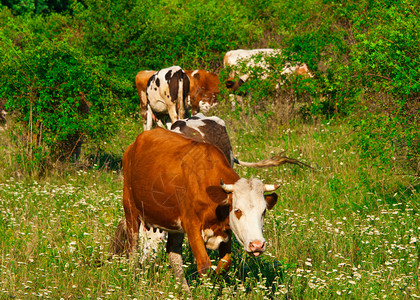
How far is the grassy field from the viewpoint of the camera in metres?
5.63

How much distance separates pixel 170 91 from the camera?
14.5m

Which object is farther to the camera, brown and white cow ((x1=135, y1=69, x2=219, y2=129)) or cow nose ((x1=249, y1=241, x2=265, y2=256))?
brown and white cow ((x1=135, y1=69, x2=219, y2=129))

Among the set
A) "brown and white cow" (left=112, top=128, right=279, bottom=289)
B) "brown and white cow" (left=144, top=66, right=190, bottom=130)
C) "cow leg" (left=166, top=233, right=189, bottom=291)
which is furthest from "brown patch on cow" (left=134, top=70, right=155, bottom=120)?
"cow leg" (left=166, top=233, right=189, bottom=291)

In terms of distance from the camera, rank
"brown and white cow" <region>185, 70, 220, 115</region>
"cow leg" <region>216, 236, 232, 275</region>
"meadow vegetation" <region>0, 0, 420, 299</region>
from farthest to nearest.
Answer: "brown and white cow" <region>185, 70, 220, 115</region> → "meadow vegetation" <region>0, 0, 420, 299</region> → "cow leg" <region>216, 236, 232, 275</region>

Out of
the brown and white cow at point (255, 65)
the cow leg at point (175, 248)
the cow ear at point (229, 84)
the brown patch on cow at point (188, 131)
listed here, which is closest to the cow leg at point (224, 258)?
the cow leg at point (175, 248)

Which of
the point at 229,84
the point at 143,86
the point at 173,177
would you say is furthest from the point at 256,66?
the point at 173,177

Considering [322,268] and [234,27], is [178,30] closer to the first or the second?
[234,27]

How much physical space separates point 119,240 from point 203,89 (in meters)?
11.0

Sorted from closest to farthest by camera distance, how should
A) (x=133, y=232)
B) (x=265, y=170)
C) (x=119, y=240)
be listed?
1. (x=133, y=232)
2. (x=119, y=240)
3. (x=265, y=170)

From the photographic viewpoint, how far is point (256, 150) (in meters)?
11.9

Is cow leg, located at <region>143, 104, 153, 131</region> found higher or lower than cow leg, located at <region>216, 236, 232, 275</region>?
lower

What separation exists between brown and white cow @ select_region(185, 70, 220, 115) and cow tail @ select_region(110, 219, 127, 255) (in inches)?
420

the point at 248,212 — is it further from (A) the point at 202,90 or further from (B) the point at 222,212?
(A) the point at 202,90

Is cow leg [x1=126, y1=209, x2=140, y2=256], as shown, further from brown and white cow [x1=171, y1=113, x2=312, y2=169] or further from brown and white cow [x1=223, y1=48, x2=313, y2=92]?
brown and white cow [x1=223, y1=48, x2=313, y2=92]
